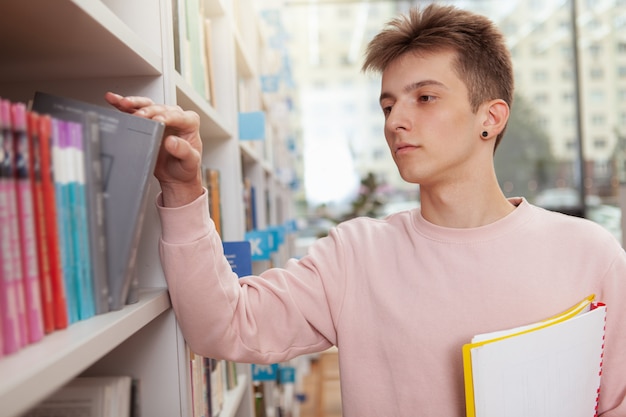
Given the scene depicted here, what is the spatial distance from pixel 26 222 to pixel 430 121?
2.88 ft

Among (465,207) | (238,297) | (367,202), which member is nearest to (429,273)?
(465,207)

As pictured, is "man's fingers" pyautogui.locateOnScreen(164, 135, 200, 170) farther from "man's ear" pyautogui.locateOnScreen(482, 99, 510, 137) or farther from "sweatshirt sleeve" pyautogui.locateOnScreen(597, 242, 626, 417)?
"sweatshirt sleeve" pyautogui.locateOnScreen(597, 242, 626, 417)

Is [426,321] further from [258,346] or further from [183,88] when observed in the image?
[183,88]

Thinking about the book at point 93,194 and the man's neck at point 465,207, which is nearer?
the book at point 93,194

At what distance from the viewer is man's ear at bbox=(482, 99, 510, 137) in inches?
51.2

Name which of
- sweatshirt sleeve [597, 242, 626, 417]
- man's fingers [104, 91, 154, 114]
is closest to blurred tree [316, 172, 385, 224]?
sweatshirt sleeve [597, 242, 626, 417]

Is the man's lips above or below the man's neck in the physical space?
above

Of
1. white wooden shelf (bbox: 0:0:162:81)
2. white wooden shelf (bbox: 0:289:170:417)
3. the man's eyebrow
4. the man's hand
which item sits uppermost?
the man's eyebrow

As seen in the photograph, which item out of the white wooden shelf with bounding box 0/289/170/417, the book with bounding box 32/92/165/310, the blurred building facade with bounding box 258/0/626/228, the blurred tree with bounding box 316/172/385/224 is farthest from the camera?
the blurred building facade with bounding box 258/0/626/228

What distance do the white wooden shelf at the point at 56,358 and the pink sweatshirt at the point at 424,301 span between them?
387 mm

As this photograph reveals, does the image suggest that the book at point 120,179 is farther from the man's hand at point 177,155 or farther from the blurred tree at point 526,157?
the blurred tree at point 526,157

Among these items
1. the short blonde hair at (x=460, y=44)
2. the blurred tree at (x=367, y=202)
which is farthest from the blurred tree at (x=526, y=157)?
the short blonde hair at (x=460, y=44)

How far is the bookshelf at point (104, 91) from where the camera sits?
1.68ft

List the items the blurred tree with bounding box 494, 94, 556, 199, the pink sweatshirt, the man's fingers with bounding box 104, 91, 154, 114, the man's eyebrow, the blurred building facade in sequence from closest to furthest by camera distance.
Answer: the man's fingers with bounding box 104, 91, 154, 114
the pink sweatshirt
the man's eyebrow
the blurred building facade
the blurred tree with bounding box 494, 94, 556, 199
